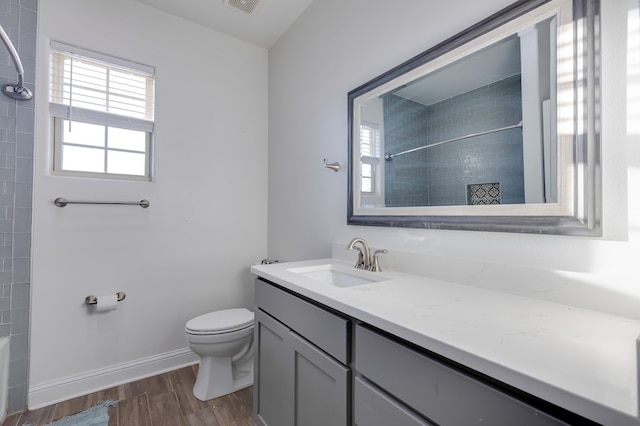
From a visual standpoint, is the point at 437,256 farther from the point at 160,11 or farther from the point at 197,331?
the point at 160,11

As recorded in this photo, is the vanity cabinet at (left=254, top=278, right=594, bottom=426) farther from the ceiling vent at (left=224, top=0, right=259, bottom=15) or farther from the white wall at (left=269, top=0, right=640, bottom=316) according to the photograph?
the ceiling vent at (left=224, top=0, right=259, bottom=15)

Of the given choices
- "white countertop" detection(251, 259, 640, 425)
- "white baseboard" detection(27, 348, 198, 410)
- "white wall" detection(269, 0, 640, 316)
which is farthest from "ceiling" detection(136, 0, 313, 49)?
"white baseboard" detection(27, 348, 198, 410)

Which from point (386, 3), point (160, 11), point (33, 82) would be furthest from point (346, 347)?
point (160, 11)

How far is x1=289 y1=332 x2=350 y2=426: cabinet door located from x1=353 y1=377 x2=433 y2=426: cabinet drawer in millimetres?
54

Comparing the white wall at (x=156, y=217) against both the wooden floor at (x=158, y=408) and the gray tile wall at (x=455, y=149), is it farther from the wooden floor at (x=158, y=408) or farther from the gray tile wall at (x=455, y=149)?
the gray tile wall at (x=455, y=149)

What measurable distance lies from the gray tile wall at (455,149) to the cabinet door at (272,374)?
32.2 inches

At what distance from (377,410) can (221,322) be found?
130cm

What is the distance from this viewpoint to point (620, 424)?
1.22 feet

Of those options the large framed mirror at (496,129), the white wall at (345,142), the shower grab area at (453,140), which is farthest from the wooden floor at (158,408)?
the shower grab area at (453,140)

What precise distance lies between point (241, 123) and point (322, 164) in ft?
3.11

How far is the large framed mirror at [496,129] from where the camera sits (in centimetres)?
82

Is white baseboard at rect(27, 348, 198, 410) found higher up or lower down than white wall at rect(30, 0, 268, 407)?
lower down

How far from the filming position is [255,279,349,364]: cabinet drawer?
0.88 metres

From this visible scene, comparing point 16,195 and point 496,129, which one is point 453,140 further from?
point 16,195
